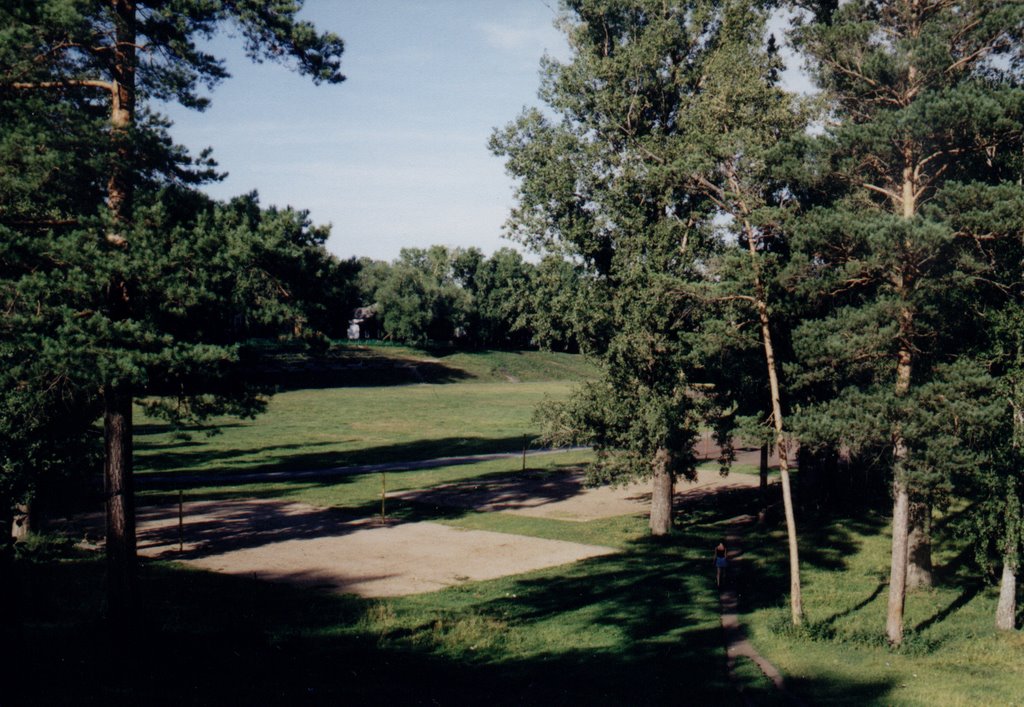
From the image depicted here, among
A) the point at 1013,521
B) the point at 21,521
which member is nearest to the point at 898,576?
the point at 1013,521

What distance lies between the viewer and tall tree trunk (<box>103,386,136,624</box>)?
1619 centimetres

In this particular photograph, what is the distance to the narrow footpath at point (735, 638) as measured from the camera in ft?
51.4

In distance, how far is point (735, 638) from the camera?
738 inches

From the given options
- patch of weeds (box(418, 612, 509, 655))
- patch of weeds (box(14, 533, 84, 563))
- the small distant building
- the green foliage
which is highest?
the small distant building

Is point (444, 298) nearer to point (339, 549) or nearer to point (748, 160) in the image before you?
point (339, 549)

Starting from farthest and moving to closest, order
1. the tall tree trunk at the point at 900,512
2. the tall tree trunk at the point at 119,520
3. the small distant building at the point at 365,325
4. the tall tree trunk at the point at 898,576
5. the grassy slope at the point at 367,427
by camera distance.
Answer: the small distant building at the point at 365,325 → the grassy slope at the point at 367,427 → the tall tree trunk at the point at 898,576 → the tall tree trunk at the point at 900,512 → the tall tree trunk at the point at 119,520

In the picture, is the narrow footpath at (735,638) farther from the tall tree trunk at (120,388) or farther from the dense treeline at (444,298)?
the dense treeline at (444,298)

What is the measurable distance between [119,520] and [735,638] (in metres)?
13.7

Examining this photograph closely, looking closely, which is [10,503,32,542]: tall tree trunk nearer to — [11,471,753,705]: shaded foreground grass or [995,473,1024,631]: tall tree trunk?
[11,471,753,705]: shaded foreground grass

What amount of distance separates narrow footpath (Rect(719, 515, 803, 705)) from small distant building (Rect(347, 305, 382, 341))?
101 metres

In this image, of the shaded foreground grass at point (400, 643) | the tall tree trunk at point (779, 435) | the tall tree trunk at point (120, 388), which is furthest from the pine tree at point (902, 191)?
the tall tree trunk at point (120, 388)

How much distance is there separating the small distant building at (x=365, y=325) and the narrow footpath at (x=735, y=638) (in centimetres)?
10080

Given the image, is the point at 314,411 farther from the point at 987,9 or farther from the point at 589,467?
the point at 987,9

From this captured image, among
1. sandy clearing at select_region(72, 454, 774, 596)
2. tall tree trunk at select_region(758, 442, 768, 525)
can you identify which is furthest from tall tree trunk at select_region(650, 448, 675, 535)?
tall tree trunk at select_region(758, 442, 768, 525)
